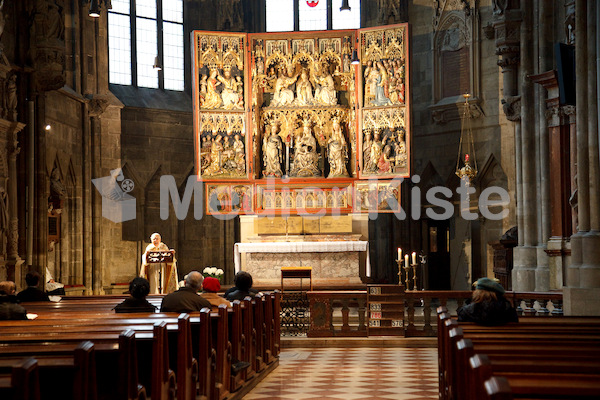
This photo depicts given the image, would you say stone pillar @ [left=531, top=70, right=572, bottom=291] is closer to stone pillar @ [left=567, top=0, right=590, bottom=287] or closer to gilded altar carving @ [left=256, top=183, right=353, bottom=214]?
stone pillar @ [left=567, top=0, right=590, bottom=287]

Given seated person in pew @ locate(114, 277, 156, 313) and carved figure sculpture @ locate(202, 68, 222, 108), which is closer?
seated person in pew @ locate(114, 277, 156, 313)

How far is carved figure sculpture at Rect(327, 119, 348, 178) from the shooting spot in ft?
59.5

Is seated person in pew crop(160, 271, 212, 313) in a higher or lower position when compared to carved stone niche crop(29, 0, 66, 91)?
lower

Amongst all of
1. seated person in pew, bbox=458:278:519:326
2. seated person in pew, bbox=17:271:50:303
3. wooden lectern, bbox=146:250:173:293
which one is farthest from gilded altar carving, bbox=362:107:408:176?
seated person in pew, bbox=458:278:519:326

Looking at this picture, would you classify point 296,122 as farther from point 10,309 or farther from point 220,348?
point 10,309

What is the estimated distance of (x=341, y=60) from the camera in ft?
59.7

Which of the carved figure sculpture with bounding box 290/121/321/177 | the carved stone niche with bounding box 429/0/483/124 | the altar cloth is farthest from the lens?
the carved stone niche with bounding box 429/0/483/124

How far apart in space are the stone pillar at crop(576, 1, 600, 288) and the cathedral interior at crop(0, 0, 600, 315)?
0.09 feet

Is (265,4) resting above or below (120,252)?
above

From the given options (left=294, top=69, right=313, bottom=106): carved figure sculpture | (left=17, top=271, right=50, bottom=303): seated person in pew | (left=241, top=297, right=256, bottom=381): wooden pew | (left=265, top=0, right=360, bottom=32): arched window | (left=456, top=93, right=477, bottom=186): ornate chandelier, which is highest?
(left=265, top=0, right=360, bottom=32): arched window

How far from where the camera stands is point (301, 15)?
25.2m

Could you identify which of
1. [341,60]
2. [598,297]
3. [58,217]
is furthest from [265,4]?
[598,297]

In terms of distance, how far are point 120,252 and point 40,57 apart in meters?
7.48

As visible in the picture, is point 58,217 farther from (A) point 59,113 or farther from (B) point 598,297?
(B) point 598,297
